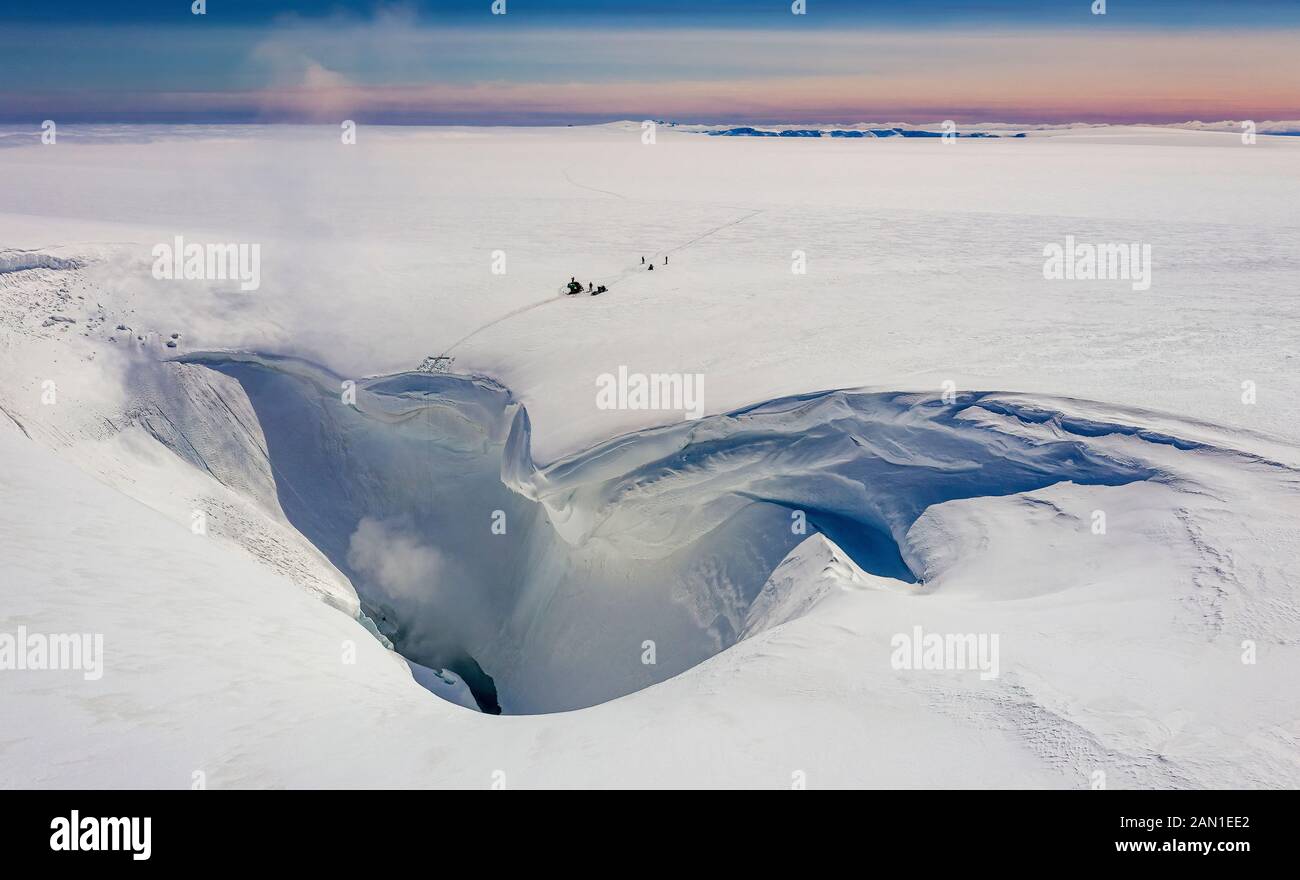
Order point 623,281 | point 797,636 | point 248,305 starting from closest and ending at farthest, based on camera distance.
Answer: point 797,636 < point 248,305 < point 623,281

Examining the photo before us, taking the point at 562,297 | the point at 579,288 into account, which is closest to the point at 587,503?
the point at 562,297

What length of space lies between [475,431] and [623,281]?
519 cm

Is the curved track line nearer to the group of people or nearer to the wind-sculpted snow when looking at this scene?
the group of people

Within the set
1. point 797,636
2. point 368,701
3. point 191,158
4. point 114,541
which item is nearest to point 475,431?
point 114,541

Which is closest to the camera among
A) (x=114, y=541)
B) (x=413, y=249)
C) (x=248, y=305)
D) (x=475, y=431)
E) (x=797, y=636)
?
(x=797, y=636)

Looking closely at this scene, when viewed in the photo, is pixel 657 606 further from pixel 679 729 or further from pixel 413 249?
pixel 413 249

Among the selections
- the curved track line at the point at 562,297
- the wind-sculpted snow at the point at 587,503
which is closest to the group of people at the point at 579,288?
the curved track line at the point at 562,297

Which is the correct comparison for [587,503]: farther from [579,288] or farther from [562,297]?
[579,288]

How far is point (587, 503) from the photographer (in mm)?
11250

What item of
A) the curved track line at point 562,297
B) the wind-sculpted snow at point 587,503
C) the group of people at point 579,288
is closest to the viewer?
the wind-sculpted snow at point 587,503

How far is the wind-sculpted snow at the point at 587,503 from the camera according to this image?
9469 mm

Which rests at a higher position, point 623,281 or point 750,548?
point 623,281

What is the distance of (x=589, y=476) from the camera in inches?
413

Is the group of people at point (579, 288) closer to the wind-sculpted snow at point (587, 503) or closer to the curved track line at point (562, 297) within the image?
the curved track line at point (562, 297)
